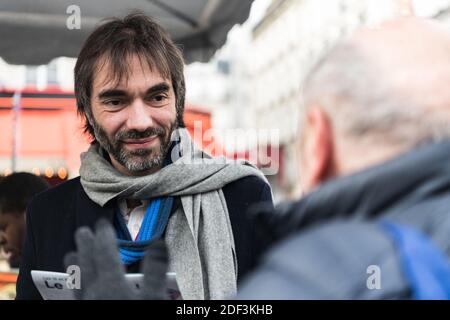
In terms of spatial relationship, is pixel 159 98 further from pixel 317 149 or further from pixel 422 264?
pixel 422 264

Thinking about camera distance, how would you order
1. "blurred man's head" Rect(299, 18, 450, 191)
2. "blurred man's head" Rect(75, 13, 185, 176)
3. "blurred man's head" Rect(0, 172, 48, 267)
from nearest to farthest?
"blurred man's head" Rect(299, 18, 450, 191)
"blurred man's head" Rect(75, 13, 185, 176)
"blurred man's head" Rect(0, 172, 48, 267)

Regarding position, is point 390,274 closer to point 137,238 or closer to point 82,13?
point 137,238

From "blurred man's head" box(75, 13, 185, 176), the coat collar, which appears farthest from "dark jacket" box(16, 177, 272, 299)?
"blurred man's head" box(75, 13, 185, 176)

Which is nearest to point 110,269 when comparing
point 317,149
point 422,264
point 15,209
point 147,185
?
point 317,149

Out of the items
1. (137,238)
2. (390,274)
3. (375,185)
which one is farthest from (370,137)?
(137,238)

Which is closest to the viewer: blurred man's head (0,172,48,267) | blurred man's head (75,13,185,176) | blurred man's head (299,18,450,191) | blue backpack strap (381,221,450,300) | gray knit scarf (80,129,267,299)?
blue backpack strap (381,221,450,300)

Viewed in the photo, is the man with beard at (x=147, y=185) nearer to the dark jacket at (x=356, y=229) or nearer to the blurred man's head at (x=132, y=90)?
the blurred man's head at (x=132, y=90)

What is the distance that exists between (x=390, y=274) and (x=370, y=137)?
196 millimetres

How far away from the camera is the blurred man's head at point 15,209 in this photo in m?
2.73

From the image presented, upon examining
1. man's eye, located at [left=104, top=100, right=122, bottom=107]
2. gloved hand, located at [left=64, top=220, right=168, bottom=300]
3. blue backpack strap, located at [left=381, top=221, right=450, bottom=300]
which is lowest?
blue backpack strap, located at [left=381, top=221, right=450, bottom=300]

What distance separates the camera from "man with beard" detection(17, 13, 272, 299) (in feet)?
5.88

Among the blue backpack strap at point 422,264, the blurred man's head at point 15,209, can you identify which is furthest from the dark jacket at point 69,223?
the blue backpack strap at point 422,264

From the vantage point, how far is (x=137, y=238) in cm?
178

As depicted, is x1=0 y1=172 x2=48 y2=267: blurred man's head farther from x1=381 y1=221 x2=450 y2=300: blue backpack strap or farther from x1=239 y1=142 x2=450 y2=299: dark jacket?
x1=381 y1=221 x2=450 y2=300: blue backpack strap
